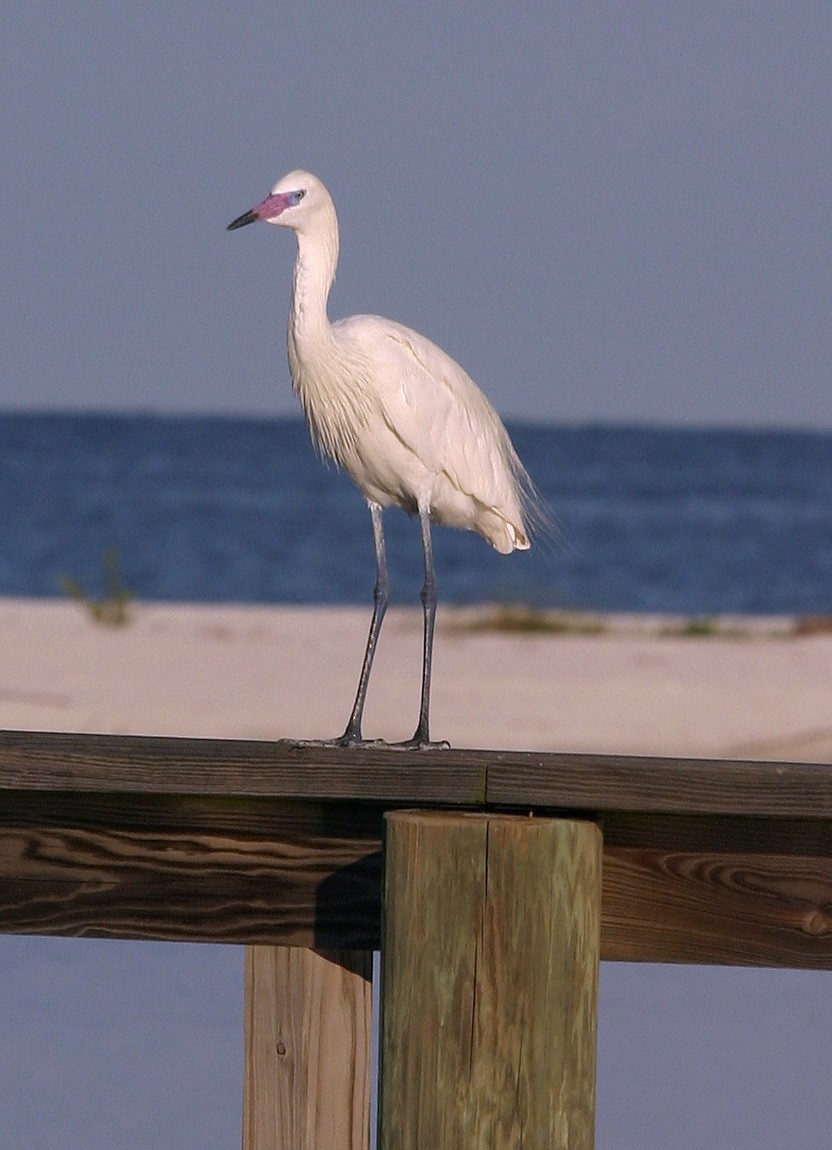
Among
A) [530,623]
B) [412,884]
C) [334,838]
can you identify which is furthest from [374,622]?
[530,623]

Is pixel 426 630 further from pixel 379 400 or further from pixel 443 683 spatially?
pixel 443 683

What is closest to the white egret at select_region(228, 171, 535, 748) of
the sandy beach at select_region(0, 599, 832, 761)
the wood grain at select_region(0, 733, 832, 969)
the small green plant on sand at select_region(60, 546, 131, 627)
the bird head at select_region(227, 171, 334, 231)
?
the bird head at select_region(227, 171, 334, 231)

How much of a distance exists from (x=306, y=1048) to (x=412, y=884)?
320 mm

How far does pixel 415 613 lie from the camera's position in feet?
52.6

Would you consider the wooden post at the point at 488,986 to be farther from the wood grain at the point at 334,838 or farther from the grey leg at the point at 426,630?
the grey leg at the point at 426,630

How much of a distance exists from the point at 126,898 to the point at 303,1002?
0.26 m

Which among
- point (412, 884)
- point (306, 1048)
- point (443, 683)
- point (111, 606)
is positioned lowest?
point (306, 1048)

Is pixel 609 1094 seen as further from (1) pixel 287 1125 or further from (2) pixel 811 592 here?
(2) pixel 811 592

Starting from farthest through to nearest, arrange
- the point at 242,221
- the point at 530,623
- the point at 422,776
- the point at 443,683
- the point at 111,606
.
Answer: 1. the point at 111,606
2. the point at 530,623
3. the point at 443,683
4. the point at 242,221
5. the point at 422,776

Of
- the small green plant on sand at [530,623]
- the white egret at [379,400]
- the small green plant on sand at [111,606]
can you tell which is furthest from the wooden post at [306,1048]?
the small green plant on sand at [111,606]

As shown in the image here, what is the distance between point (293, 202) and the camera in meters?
4.14

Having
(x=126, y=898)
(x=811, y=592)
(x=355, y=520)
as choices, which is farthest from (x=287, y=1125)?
(x=355, y=520)

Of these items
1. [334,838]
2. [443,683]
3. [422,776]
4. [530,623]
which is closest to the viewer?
[422,776]

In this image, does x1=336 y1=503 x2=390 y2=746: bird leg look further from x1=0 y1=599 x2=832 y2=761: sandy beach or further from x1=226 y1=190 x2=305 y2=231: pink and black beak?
x1=0 y1=599 x2=832 y2=761: sandy beach
